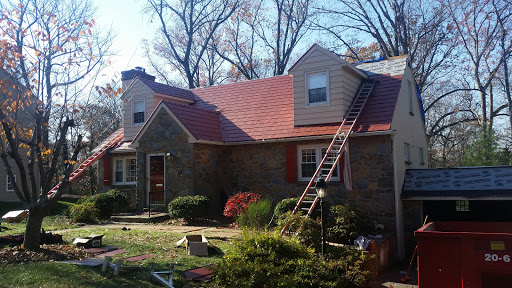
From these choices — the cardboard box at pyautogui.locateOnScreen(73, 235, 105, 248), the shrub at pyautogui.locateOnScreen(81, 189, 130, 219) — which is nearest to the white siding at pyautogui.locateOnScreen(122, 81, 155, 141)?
the shrub at pyautogui.locateOnScreen(81, 189, 130, 219)

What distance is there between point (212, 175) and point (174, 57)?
18.1 meters

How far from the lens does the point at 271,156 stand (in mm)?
14992

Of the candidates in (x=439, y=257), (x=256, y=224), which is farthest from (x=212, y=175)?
(x=439, y=257)

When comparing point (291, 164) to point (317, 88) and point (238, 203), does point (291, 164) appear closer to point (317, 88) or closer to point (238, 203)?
point (238, 203)

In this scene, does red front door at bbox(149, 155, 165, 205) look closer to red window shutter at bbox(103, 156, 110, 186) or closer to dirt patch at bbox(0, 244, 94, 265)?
red window shutter at bbox(103, 156, 110, 186)

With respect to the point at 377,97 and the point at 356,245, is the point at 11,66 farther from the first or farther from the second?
the point at 377,97

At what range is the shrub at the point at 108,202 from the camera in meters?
15.1

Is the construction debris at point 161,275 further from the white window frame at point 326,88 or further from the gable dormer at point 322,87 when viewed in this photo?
the white window frame at point 326,88

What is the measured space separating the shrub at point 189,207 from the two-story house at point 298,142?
868 mm

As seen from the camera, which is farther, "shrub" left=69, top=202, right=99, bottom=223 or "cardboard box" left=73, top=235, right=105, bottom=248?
"shrub" left=69, top=202, right=99, bottom=223

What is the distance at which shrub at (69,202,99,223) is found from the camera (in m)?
14.3

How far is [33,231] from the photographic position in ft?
26.3

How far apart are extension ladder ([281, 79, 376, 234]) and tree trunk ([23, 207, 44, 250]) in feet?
21.9

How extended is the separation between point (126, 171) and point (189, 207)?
618cm
